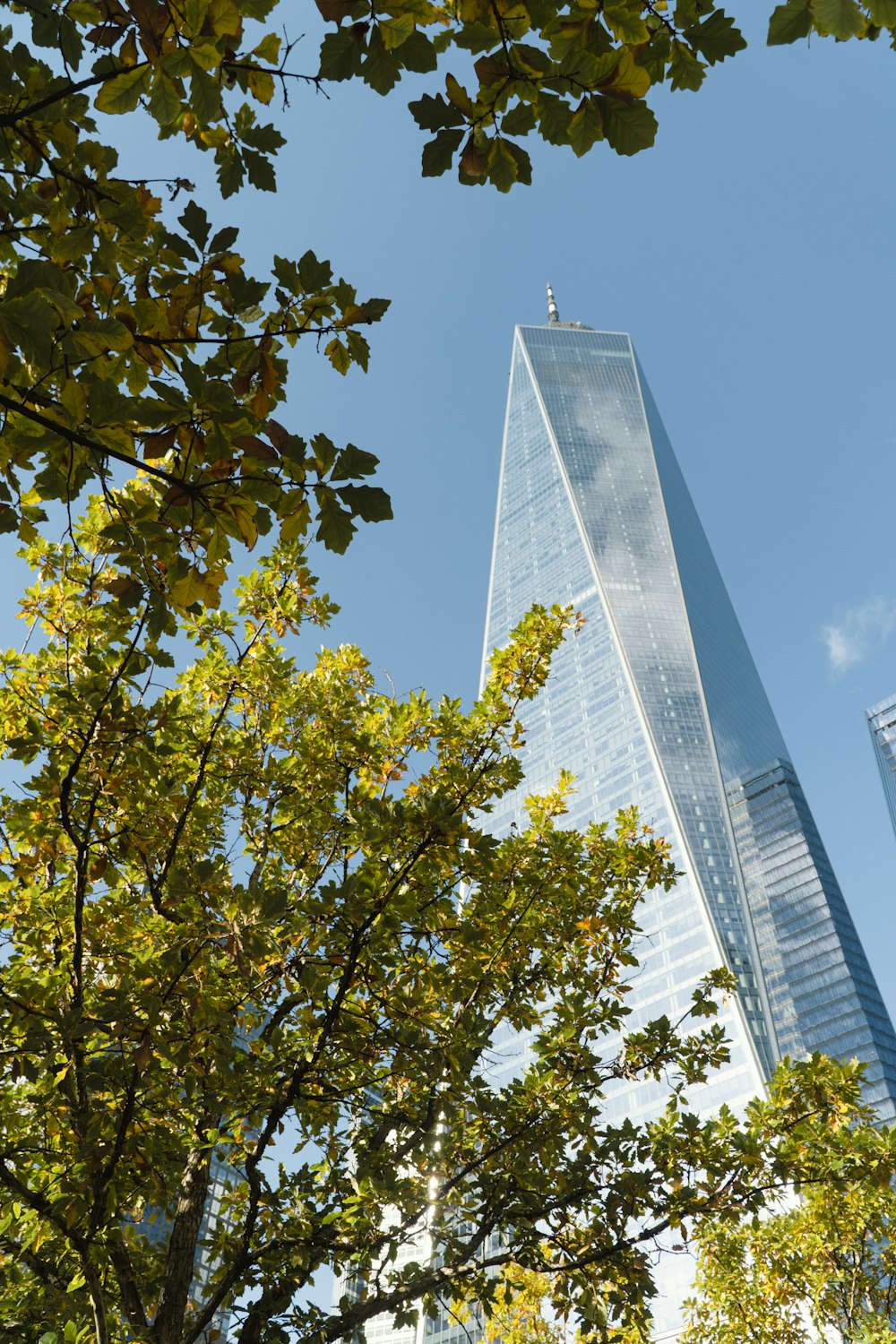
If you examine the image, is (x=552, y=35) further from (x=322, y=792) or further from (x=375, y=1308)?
(x=375, y=1308)

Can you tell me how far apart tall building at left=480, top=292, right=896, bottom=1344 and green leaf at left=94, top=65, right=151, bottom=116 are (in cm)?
6454

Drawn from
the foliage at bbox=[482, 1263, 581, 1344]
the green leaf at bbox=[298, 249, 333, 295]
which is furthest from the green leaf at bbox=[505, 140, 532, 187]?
the foliage at bbox=[482, 1263, 581, 1344]

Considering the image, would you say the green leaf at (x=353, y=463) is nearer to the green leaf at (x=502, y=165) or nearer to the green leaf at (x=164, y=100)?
the green leaf at (x=502, y=165)

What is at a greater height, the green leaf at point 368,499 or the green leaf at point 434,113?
the green leaf at point 434,113

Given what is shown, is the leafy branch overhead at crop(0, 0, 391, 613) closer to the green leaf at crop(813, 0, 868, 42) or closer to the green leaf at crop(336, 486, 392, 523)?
the green leaf at crop(336, 486, 392, 523)

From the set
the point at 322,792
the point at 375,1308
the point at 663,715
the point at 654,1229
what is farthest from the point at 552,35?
the point at 663,715

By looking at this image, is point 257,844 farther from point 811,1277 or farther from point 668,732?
point 668,732

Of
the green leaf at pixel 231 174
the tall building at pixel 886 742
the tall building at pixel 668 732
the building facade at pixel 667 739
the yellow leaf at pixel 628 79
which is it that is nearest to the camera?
the yellow leaf at pixel 628 79

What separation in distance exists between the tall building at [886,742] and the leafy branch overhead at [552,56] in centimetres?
15004

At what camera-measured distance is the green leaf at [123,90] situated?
1.92 metres

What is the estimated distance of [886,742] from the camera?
135 meters

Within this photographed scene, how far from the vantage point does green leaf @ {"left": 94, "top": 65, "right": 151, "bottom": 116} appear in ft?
6.31

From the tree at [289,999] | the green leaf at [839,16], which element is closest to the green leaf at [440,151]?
the green leaf at [839,16]

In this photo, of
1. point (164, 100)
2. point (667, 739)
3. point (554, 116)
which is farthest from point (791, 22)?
point (667, 739)
